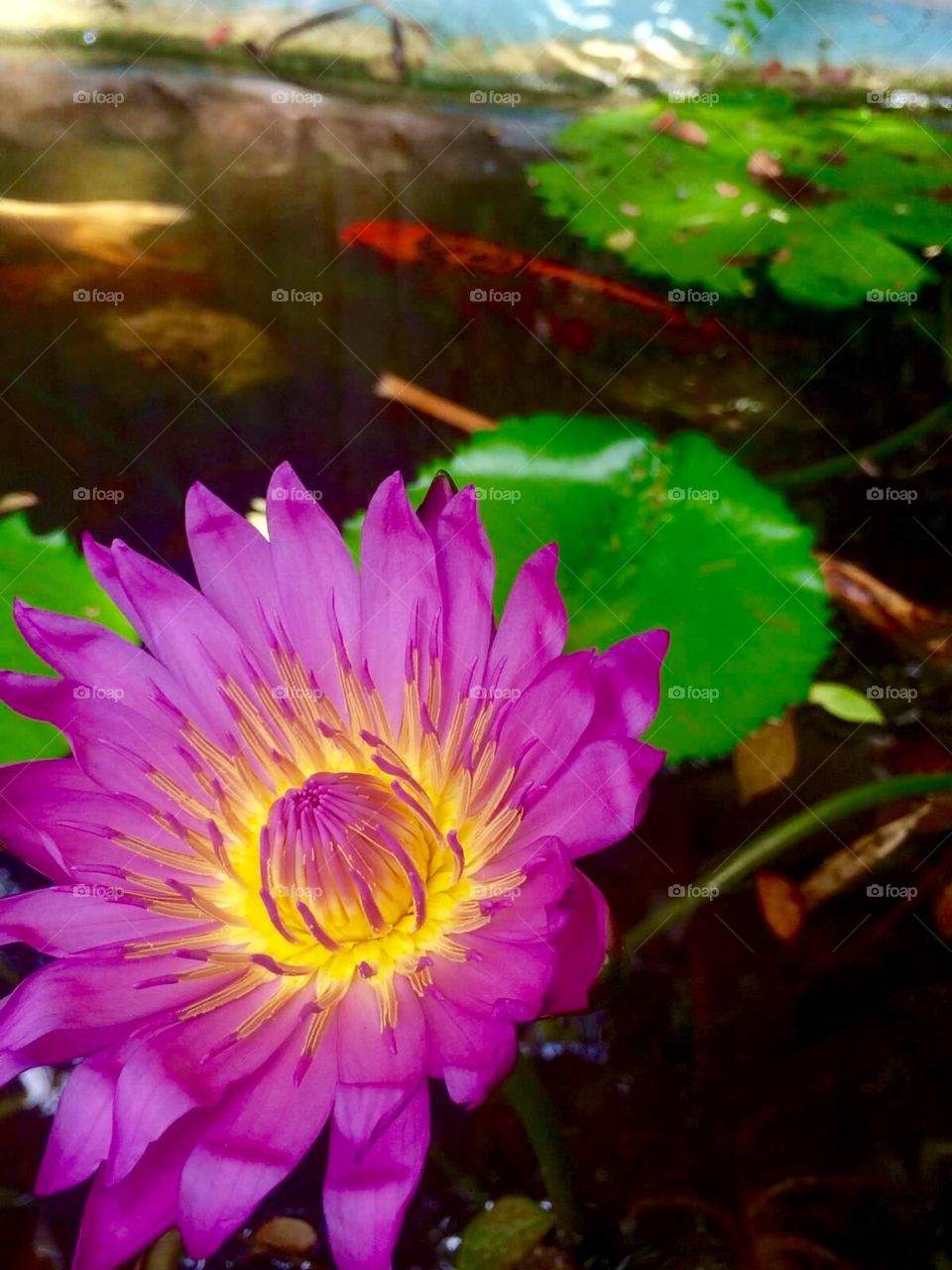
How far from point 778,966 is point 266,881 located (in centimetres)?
49

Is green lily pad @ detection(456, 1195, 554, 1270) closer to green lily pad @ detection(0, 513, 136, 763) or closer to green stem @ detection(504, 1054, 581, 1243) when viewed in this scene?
green stem @ detection(504, 1054, 581, 1243)

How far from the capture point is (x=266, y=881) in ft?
2.72

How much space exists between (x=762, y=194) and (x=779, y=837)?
71 centimetres

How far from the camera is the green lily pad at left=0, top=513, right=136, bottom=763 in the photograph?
0.98m

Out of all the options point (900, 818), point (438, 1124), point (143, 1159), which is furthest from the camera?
point (900, 818)

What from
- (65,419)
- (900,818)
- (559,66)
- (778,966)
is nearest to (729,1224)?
(778,966)

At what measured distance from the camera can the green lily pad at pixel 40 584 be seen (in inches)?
38.4

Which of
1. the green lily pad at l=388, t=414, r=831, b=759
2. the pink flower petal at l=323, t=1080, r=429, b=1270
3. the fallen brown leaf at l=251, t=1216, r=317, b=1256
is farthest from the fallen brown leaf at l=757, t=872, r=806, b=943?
the fallen brown leaf at l=251, t=1216, r=317, b=1256

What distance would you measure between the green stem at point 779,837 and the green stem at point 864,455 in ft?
1.07

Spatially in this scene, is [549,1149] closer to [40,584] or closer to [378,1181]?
[378,1181]

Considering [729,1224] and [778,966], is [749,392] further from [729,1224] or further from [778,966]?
[729,1224]

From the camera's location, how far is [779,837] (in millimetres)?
955

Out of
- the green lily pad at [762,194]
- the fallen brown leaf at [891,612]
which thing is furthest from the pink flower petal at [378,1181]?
the green lily pad at [762,194]

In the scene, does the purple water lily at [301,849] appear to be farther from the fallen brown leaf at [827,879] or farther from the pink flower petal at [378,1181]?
the fallen brown leaf at [827,879]
